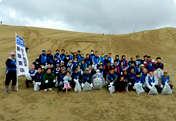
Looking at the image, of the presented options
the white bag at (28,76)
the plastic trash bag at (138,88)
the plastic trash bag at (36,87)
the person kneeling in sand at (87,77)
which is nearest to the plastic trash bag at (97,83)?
the person kneeling in sand at (87,77)

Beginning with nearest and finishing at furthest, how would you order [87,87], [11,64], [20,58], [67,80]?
[11,64], [20,58], [87,87], [67,80]

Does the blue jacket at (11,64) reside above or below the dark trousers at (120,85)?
above

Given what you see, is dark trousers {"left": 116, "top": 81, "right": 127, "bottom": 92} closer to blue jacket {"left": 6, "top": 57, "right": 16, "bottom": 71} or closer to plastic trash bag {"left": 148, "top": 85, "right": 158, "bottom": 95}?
plastic trash bag {"left": 148, "top": 85, "right": 158, "bottom": 95}

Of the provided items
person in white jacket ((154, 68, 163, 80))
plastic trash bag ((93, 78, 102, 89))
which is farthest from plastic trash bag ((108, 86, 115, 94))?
person in white jacket ((154, 68, 163, 80))

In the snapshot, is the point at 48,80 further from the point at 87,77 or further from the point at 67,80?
the point at 87,77

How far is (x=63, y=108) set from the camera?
3760mm

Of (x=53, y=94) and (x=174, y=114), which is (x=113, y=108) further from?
(x=53, y=94)

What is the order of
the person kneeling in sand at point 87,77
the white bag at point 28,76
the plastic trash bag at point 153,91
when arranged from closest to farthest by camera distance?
1. the plastic trash bag at point 153,91
2. the white bag at point 28,76
3. the person kneeling in sand at point 87,77

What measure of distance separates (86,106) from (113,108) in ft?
3.03

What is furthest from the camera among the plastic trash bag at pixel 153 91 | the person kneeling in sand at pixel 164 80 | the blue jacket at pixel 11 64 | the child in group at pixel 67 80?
the child in group at pixel 67 80

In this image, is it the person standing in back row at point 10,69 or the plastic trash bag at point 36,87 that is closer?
the person standing in back row at point 10,69

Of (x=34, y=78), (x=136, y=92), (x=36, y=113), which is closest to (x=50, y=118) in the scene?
(x=36, y=113)

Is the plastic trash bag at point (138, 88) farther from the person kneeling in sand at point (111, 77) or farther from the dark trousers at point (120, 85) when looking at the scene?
the person kneeling in sand at point (111, 77)

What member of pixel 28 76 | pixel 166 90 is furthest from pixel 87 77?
pixel 166 90
